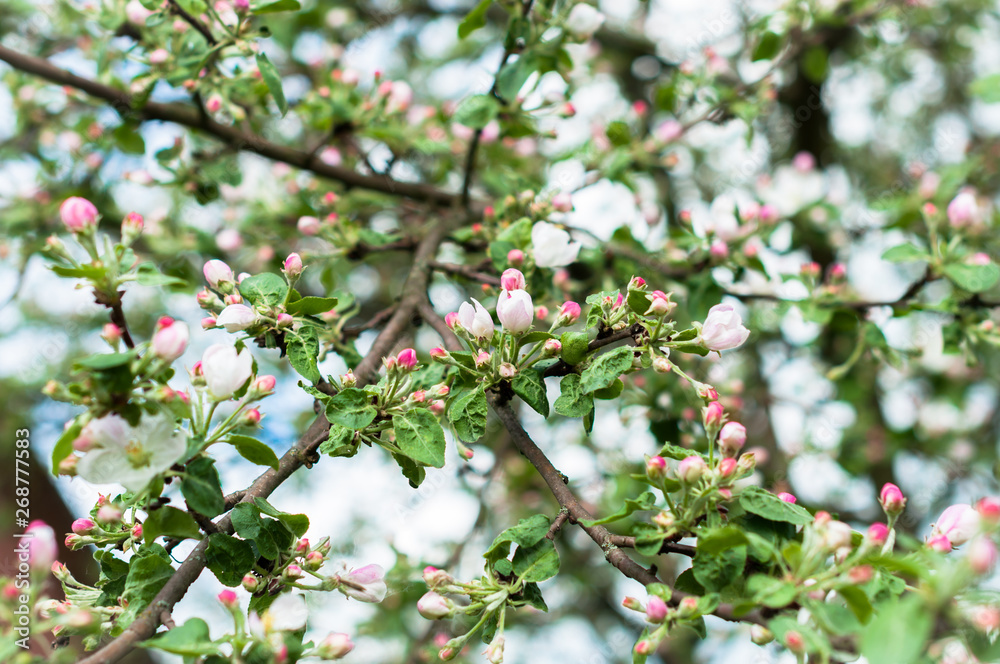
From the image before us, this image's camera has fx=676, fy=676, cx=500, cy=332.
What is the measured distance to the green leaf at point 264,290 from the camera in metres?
1.30

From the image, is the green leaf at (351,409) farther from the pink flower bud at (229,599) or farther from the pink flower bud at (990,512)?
the pink flower bud at (990,512)

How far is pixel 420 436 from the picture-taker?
1.18m

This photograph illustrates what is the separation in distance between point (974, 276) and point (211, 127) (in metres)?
2.25

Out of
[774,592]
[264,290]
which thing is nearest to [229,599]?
[264,290]

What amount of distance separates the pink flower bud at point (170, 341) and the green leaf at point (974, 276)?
1.85 meters

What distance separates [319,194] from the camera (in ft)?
8.43

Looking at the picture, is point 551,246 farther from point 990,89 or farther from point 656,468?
point 990,89

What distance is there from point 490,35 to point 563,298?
108 inches

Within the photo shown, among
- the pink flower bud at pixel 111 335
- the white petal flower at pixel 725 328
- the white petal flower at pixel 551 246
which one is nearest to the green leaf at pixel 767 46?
the white petal flower at pixel 551 246

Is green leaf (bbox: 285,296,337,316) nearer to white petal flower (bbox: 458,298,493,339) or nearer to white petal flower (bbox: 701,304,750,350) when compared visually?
white petal flower (bbox: 458,298,493,339)

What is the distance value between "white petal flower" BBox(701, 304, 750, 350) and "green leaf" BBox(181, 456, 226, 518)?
87 centimetres

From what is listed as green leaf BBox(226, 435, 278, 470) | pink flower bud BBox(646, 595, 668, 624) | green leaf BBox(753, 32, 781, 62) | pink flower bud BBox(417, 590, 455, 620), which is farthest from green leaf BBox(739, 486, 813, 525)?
green leaf BBox(753, 32, 781, 62)

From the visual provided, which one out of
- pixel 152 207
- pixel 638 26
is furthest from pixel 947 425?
pixel 152 207

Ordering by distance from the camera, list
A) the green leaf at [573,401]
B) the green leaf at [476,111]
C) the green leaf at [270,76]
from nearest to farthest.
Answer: the green leaf at [573,401]
the green leaf at [270,76]
the green leaf at [476,111]
